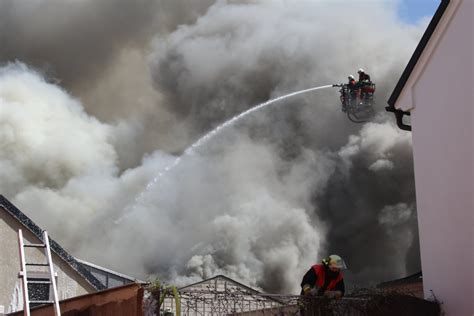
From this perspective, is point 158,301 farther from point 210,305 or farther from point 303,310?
point 303,310

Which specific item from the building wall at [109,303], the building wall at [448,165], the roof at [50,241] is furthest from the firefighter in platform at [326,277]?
the roof at [50,241]

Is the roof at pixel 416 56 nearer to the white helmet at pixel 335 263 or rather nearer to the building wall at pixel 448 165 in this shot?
the building wall at pixel 448 165

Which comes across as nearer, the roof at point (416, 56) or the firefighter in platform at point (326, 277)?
the firefighter in platform at point (326, 277)

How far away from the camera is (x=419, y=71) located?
41.2ft

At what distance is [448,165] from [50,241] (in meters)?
6.29

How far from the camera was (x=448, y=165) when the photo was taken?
1159cm

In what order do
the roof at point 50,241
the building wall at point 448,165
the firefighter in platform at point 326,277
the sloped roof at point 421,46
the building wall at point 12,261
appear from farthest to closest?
the roof at point 50,241
the building wall at point 12,261
the sloped roof at point 421,46
the building wall at point 448,165
the firefighter in platform at point 326,277

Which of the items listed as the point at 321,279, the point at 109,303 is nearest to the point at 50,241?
the point at 109,303

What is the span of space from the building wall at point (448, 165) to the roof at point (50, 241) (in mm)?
5626

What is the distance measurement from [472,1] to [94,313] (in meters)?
6.44

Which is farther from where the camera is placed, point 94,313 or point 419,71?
point 419,71

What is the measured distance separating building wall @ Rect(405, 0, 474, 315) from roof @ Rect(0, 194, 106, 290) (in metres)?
5.63

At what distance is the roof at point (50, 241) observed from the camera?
13438mm

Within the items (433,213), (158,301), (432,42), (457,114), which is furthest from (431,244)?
(158,301)
